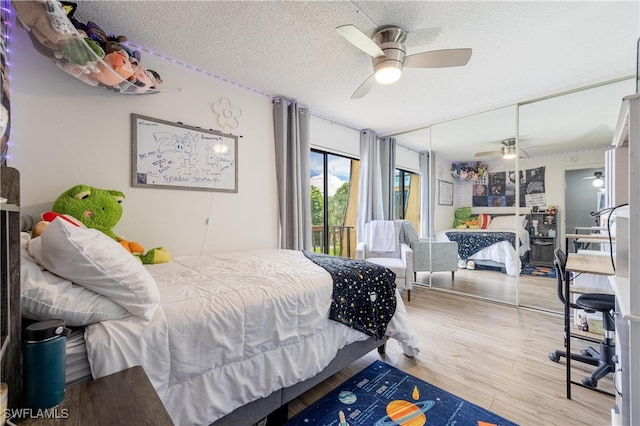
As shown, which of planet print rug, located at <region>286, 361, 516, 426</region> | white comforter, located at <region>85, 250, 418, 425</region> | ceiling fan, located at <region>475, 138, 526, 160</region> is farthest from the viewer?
ceiling fan, located at <region>475, 138, 526, 160</region>

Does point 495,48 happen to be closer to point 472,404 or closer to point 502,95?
point 502,95

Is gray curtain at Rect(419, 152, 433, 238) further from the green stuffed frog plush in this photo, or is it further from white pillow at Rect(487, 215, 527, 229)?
the green stuffed frog plush

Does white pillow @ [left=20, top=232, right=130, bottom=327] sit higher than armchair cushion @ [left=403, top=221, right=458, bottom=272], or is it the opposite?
white pillow @ [left=20, top=232, right=130, bottom=327]

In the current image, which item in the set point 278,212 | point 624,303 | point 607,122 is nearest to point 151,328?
point 624,303

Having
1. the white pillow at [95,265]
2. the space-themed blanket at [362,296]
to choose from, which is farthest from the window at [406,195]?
the white pillow at [95,265]

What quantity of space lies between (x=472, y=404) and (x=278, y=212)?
2410 millimetres

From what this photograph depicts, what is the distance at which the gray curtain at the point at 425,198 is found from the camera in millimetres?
4258

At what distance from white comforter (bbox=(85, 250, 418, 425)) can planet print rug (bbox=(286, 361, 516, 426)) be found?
251mm

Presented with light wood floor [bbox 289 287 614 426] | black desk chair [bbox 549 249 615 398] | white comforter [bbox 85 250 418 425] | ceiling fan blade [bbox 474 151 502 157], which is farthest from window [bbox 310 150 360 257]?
black desk chair [bbox 549 249 615 398]

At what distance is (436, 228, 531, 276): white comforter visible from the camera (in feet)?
11.0

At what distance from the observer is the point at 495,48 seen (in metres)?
2.18

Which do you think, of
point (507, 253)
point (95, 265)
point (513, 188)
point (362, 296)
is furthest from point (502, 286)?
point (95, 265)

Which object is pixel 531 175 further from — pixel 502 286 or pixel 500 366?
pixel 500 366

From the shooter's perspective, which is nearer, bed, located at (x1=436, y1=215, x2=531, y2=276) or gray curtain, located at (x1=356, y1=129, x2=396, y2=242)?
bed, located at (x1=436, y1=215, x2=531, y2=276)
